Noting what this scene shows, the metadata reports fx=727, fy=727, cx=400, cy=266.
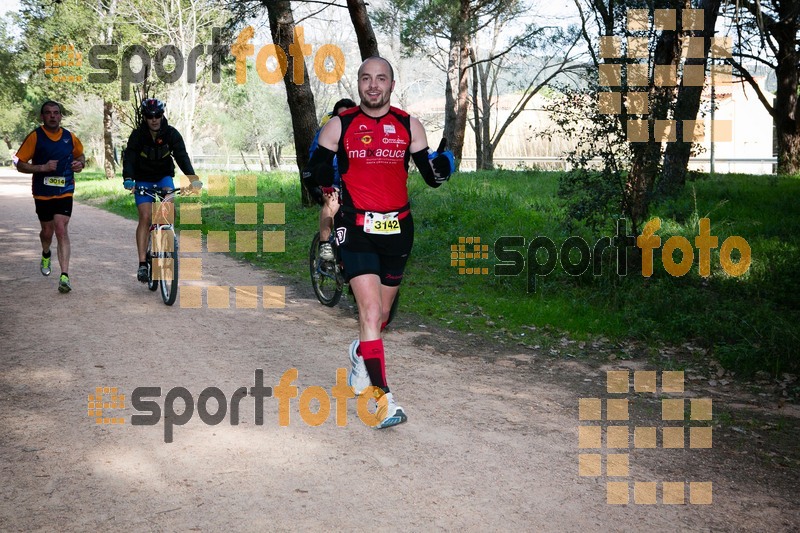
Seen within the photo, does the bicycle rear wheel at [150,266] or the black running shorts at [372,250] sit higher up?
the black running shorts at [372,250]

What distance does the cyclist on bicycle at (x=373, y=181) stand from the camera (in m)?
4.90

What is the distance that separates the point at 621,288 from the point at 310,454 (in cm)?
589

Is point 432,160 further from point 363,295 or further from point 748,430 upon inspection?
point 748,430

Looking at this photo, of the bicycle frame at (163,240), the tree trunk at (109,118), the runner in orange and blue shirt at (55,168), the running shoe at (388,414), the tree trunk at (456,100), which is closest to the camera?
the running shoe at (388,414)

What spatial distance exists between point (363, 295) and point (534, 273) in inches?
215

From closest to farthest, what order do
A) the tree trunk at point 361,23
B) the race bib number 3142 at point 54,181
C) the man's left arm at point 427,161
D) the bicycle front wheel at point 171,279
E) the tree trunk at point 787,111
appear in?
the man's left arm at point 427,161
the bicycle front wheel at point 171,279
the race bib number 3142 at point 54,181
the tree trunk at point 361,23
the tree trunk at point 787,111

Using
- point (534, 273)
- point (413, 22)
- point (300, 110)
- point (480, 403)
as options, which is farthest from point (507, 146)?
point (480, 403)

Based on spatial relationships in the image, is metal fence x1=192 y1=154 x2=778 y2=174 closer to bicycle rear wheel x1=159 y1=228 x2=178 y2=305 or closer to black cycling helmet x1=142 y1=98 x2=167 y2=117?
black cycling helmet x1=142 y1=98 x2=167 y2=117

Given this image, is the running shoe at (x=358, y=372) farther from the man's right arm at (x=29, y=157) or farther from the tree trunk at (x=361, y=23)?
the tree trunk at (x=361, y=23)

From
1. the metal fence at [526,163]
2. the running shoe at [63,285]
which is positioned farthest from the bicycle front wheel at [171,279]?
the metal fence at [526,163]

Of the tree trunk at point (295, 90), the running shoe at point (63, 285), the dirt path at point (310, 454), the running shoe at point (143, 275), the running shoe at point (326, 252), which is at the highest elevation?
the tree trunk at point (295, 90)

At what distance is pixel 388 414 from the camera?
192 inches

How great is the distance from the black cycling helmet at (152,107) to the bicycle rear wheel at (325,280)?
7.92ft

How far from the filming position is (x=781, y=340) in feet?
22.5
